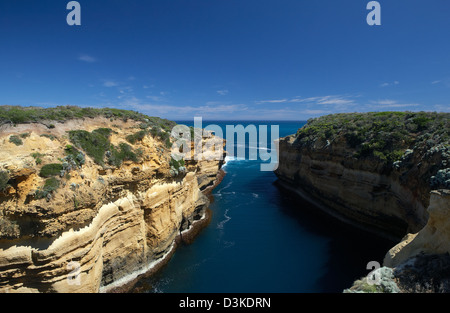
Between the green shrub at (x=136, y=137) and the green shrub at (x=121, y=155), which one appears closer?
the green shrub at (x=121, y=155)

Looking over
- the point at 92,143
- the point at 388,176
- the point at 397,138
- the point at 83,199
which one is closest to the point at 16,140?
the point at 92,143

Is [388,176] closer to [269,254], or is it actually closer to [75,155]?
[269,254]

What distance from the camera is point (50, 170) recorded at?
10.9 meters

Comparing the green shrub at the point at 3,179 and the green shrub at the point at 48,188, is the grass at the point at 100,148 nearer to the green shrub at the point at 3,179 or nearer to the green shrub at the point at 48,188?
the green shrub at the point at 48,188

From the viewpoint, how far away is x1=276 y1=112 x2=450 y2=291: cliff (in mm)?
10227

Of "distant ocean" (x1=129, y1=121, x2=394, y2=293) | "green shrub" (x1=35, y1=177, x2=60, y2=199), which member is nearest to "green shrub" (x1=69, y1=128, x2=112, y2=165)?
"green shrub" (x1=35, y1=177, x2=60, y2=199)

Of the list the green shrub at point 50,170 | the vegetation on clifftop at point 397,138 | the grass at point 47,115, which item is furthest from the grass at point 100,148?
the vegetation on clifftop at point 397,138

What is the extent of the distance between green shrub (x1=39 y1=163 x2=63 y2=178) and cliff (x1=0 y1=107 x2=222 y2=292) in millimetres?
57

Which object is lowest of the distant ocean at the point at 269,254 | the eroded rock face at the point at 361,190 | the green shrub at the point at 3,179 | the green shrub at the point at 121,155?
the distant ocean at the point at 269,254

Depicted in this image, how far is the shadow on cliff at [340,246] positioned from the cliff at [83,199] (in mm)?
12703

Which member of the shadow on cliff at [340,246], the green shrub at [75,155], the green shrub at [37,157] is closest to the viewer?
the green shrub at [37,157]

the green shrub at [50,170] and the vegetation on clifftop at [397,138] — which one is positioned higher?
the vegetation on clifftop at [397,138]

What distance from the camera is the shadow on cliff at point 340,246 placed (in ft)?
50.1
